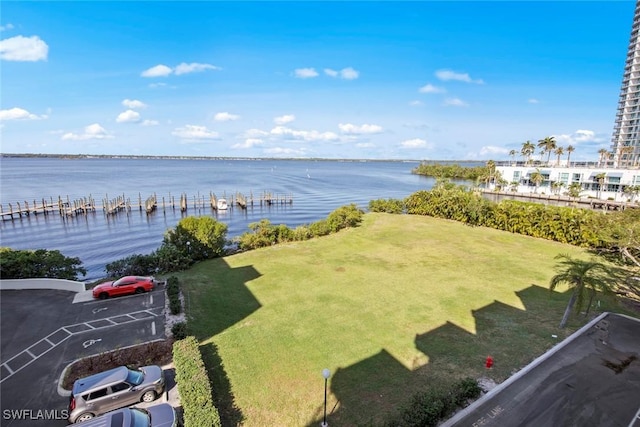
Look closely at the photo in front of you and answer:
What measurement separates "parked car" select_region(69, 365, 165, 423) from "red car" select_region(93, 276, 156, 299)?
1012 cm

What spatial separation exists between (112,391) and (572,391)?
54.6 feet

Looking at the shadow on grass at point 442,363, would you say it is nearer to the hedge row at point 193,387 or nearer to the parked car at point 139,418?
the hedge row at point 193,387

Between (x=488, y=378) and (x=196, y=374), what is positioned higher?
(x=196, y=374)

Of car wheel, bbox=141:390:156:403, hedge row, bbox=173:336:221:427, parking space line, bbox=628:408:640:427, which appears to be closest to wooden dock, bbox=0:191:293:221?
hedge row, bbox=173:336:221:427

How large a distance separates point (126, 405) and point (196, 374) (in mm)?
2546

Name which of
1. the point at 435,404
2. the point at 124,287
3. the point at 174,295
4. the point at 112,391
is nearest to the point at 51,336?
the point at 124,287

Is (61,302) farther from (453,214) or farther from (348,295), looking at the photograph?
(453,214)

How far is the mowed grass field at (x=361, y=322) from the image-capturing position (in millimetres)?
12375

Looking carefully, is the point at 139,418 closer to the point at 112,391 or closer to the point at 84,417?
the point at 112,391

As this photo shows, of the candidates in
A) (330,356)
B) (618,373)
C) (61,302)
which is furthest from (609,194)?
(61,302)

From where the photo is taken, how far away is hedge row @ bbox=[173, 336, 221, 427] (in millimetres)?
9789

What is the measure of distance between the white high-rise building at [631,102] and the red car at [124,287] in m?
152

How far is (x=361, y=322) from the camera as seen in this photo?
57.9 ft

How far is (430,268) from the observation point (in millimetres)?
26125
